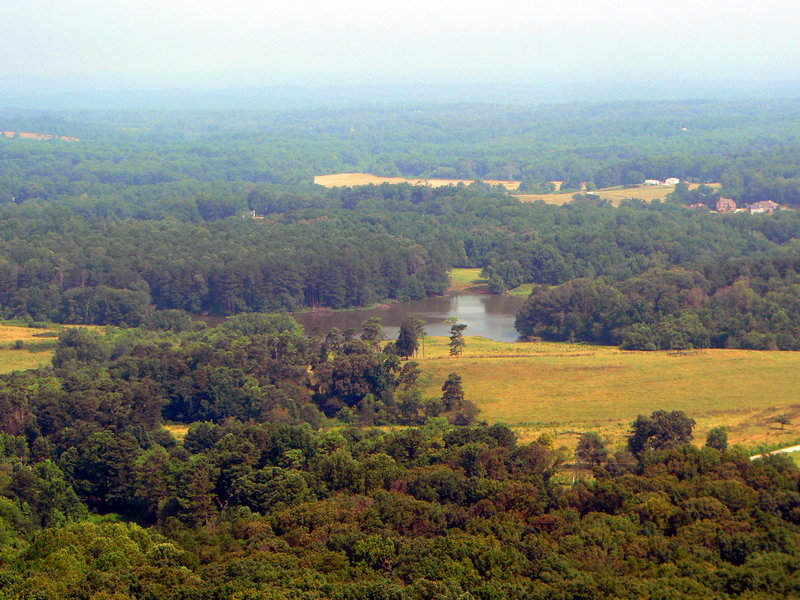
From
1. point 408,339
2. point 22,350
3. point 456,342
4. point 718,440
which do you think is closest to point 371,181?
point 22,350

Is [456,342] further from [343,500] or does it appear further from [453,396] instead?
[343,500]

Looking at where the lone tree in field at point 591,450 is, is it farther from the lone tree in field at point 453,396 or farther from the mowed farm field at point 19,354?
the mowed farm field at point 19,354

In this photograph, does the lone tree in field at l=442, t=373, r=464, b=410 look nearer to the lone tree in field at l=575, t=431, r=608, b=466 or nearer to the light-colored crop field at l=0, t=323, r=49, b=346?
the lone tree in field at l=575, t=431, r=608, b=466

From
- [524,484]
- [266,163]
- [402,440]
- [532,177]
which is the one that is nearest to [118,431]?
[402,440]

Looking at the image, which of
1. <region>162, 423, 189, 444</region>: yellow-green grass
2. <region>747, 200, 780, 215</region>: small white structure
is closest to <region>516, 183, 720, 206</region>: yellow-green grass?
<region>747, 200, 780, 215</region>: small white structure

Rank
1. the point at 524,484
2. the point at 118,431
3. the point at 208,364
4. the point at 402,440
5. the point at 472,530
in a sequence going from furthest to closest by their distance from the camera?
1. the point at 208,364
2. the point at 118,431
3. the point at 402,440
4. the point at 524,484
5. the point at 472,530

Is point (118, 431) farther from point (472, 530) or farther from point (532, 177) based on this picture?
point (532, 177)
